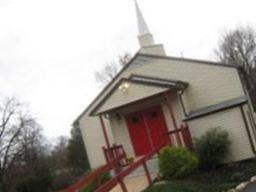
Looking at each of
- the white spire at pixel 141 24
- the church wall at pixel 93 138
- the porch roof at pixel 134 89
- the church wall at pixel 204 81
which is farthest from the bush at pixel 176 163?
the white spire at pixel 141 24

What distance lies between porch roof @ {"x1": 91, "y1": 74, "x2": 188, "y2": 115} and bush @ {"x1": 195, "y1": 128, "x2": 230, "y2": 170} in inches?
126

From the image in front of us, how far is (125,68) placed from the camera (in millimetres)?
28047

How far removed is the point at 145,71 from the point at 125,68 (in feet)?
4.24

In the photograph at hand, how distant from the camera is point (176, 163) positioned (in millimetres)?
20000

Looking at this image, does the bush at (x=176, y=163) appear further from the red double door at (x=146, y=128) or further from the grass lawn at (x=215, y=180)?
the red double door at (x=146, y=128)

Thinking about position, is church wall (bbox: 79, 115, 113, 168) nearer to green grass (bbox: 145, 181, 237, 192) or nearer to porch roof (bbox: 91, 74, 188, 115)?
porch roof (bbox: 91, 74, 188, 115)

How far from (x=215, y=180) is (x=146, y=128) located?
7600 millimetres

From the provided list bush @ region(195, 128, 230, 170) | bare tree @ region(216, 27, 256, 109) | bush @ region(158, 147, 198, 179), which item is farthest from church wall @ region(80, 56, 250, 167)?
bare tree @ region(216, 27, 256, 109)

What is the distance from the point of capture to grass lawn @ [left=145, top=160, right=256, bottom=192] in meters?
17.2

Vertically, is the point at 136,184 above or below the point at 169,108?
below

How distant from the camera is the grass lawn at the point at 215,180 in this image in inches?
678

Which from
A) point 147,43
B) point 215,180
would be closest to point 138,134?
point 147,43

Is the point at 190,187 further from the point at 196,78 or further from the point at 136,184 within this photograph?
the point at 196,78

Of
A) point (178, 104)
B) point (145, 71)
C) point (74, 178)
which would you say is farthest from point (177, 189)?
point (74, 178)
